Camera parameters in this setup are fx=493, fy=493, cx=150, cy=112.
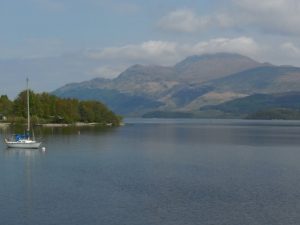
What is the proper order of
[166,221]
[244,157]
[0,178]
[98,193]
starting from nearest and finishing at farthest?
[166,221]
[98,193]
[0,178]
[244,157]

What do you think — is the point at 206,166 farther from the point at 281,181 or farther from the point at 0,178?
the point at 0,178

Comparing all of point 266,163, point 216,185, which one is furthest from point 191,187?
point 266,163

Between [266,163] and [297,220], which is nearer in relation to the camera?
[297,220]

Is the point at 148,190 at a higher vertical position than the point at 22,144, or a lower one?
lower

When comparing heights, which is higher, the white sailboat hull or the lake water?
the white sailboat hull

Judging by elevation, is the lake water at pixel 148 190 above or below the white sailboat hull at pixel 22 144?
below

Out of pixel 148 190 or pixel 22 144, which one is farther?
pixel 22 144

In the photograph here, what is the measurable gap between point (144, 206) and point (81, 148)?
82.8 metres

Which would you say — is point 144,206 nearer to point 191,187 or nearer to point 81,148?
point 191,187

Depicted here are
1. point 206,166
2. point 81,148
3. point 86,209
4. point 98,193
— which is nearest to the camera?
point 86,209

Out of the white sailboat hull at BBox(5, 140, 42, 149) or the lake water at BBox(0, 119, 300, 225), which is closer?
the lake water at BBox(0, 119, 300, 225)

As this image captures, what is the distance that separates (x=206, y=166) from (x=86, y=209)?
4542 centimetres

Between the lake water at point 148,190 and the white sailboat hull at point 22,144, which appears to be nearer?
the lake water at point 148,190

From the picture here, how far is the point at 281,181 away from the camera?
78188 millimetres
